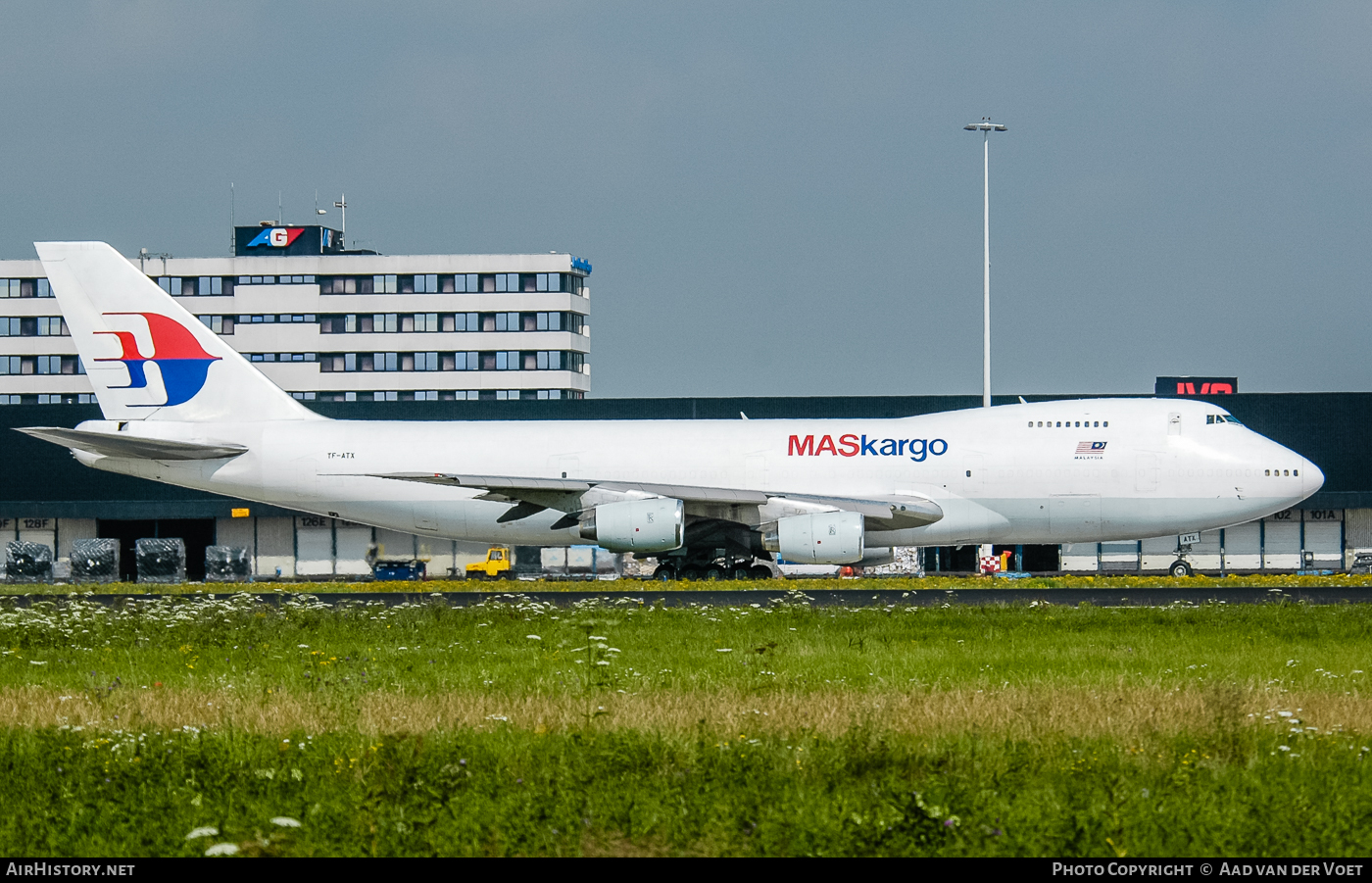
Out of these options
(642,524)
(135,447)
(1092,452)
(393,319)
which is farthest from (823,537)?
(393,319)

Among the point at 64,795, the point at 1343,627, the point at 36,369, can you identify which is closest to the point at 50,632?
the point at 64,795

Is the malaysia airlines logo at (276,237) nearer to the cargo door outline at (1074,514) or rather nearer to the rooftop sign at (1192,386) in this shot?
the rooftop sign at (1192,386)

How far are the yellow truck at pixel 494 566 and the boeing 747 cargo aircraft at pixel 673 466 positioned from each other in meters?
15.3

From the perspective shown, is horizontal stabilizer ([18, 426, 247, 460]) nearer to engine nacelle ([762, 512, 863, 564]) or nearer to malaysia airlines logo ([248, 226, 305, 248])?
engine nacelle ([762, 512, 863, 564])

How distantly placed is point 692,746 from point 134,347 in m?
32.0

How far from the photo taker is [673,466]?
3850 cm

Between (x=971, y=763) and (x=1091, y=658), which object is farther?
(x=1091, y=658)

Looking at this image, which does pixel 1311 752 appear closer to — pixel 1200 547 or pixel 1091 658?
pixel 1091 658

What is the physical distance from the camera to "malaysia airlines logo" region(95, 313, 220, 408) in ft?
130

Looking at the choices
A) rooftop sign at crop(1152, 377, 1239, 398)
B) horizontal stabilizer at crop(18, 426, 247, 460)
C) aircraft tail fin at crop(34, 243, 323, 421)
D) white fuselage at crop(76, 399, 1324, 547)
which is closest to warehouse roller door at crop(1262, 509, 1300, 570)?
rooftop sign at crop(1152, 377, 1239, 398)

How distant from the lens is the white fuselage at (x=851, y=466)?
37000mm

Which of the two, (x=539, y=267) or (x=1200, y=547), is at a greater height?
(x=539, y=267)

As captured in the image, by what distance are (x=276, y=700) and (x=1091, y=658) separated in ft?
32.5
